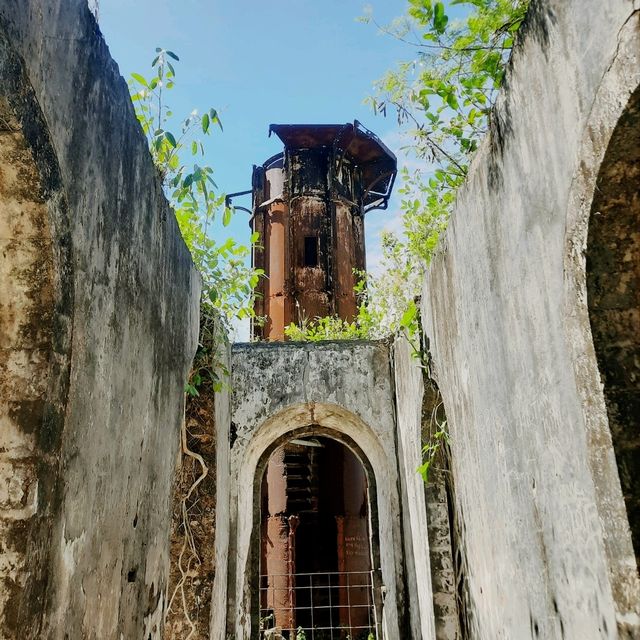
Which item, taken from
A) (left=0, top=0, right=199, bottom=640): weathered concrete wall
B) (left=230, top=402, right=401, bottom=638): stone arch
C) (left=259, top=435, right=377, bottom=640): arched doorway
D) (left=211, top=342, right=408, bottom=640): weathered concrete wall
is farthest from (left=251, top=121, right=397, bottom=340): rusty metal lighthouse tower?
(left=0, top=0, right=199, bottom=640): weathered concrete wall

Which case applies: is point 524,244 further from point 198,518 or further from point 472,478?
point 198,518

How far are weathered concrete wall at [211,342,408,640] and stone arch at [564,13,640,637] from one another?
4.73 metres

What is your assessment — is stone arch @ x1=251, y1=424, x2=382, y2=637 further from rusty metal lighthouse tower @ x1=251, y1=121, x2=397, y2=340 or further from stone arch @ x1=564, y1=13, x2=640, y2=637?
Result: stone arch @ x1=564, y1=13, x2=640, y2=637

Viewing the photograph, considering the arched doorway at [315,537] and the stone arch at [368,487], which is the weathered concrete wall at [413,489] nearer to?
the stone arch at [368,487]

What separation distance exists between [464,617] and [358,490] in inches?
233

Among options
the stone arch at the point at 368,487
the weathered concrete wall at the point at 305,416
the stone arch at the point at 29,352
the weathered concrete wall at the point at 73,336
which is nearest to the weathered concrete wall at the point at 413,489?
the weathered concrete wall at the point at 305,416

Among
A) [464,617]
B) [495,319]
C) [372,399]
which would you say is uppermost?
[372,399]

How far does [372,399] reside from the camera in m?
6.74

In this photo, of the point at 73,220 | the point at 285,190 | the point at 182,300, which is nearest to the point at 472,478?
the point at 182,300

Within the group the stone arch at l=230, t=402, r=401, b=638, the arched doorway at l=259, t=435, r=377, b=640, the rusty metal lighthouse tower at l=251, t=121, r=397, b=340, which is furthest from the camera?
the rusty metal lighthouse tower at l=251, t=121, r=397, b=340

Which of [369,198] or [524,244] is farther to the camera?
[369,198]

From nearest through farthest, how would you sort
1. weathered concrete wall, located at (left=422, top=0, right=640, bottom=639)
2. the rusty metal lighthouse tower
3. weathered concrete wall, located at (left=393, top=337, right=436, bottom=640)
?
weathered concrete wall, located at (left=422, top=0, right=640, bottom=639)
weathered concrete wall, located at (left=393, top=337, right=436, bottom=640)
the rusty metal lighthouse tower

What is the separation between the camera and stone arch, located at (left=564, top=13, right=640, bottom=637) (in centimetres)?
171

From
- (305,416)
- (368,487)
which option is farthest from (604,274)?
(368,487)
